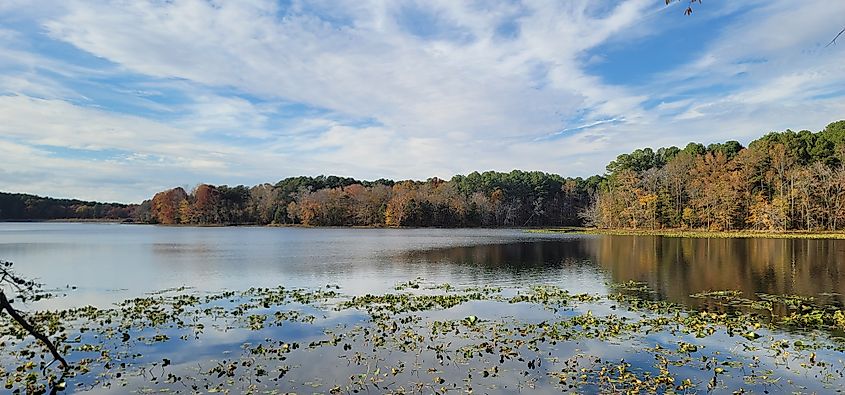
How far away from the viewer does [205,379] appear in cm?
1060

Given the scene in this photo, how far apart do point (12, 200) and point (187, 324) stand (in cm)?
16887

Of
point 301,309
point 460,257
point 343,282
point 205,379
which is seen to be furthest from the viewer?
point 460,257

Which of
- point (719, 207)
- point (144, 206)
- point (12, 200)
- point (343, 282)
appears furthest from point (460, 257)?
point (12, 200)

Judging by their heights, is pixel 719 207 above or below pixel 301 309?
above

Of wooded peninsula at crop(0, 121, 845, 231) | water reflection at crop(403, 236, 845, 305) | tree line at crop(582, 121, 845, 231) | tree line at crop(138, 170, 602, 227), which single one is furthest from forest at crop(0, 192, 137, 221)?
water reflection at crop(403, 236, 845, 305)

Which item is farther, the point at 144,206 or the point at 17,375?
the point at 144,206

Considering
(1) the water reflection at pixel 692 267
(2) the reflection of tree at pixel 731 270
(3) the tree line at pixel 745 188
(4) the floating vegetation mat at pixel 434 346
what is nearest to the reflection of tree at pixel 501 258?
(1) the water reflection at pixel 692 267

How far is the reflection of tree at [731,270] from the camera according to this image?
2233 cm

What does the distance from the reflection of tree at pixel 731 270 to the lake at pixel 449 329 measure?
0.19 meters

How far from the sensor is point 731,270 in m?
28.9

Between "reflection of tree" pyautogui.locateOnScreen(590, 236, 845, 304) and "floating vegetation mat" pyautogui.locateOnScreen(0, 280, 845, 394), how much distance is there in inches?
115

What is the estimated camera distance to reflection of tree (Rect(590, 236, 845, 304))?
2233 centimetres

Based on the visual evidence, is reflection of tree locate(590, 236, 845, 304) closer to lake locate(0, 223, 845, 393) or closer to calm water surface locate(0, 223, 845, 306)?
calm water surface locate(0, 223, 845, 306)

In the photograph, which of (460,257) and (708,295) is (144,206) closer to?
(460,257)
